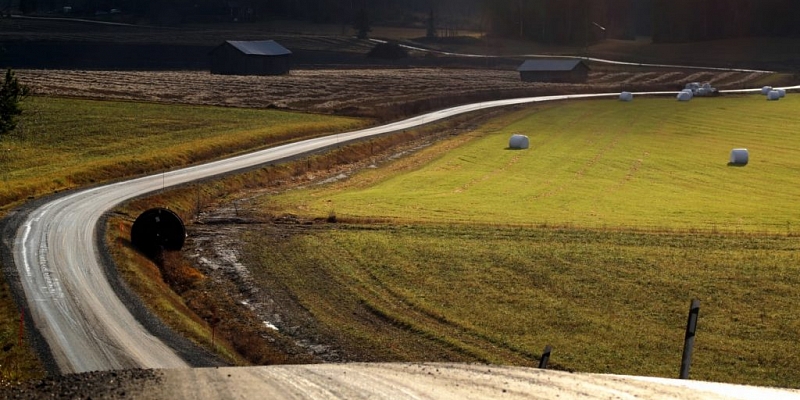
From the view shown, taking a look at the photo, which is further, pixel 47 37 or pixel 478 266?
pixel 47 37

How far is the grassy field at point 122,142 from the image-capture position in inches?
1405

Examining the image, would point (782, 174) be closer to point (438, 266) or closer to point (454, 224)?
point (454, 224)

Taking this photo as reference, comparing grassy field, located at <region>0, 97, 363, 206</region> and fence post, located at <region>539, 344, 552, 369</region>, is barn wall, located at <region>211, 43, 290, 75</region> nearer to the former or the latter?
grassy field, located at <region>0, 97, 363, 206</region>

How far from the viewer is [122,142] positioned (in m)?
67.5

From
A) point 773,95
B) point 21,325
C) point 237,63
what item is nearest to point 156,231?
point 21,325

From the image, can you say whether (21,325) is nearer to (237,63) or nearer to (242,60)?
(237,63)

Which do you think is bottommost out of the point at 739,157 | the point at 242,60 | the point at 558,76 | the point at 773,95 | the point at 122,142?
the point at 558,76

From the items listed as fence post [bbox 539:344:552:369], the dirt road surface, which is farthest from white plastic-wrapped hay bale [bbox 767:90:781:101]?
the dirt road surface

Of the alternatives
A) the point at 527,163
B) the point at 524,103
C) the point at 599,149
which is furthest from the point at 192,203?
the point at 524,103

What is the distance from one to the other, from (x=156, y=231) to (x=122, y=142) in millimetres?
29647

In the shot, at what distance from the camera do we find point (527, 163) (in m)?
68.7

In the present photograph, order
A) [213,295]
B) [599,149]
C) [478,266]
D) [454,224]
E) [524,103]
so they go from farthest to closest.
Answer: [524,103] → [599,149] → [454,224] → [478,266] → [213,295]

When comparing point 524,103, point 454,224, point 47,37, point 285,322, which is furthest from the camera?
point 47,37

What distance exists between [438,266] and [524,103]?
3190 inches
